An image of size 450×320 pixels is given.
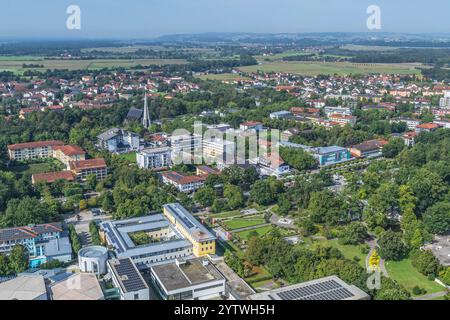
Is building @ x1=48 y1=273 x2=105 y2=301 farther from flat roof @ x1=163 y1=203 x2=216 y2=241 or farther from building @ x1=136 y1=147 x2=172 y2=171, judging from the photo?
building @ x1=136 y1=147 x2=172 y2=171

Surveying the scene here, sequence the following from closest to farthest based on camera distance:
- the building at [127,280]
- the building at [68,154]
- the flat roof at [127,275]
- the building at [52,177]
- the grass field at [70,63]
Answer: the building at [127,280], the flat roof at [127,275], the building at [52,177], the building at [68,154], the grass field at [70,63]

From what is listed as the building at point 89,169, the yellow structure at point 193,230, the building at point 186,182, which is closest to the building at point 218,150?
the building at point 186,182

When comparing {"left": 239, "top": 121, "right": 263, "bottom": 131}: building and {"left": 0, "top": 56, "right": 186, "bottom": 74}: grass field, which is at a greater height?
{"left": 0, "top": 56, "right": 186, "bottom": 74}: grass field

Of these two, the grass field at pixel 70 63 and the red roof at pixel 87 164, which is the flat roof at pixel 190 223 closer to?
the red roof at pixel 87 164

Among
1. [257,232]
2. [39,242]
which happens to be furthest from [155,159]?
[39,242]

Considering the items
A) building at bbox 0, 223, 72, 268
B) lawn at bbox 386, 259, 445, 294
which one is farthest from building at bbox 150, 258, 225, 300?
lawn at bbox 386, 259, 445, 294
